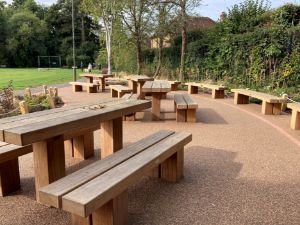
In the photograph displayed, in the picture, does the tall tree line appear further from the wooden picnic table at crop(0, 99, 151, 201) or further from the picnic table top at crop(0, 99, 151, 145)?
the picnic table top at crop(0, 99, 151, 145)

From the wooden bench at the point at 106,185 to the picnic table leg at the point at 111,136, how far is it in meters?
0.38

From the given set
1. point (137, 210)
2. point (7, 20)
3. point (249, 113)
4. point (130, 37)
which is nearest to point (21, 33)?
point (7, 20)

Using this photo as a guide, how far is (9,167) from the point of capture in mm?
3111

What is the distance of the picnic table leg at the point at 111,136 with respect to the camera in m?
3.43

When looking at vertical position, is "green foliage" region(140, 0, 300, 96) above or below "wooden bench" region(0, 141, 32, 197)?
above

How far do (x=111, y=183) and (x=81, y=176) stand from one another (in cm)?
28

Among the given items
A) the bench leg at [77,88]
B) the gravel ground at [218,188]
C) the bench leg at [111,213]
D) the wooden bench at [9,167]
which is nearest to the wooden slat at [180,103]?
the gravel ground at [218,188]

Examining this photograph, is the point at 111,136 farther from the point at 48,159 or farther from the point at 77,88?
the point at 77,88

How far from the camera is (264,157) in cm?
438

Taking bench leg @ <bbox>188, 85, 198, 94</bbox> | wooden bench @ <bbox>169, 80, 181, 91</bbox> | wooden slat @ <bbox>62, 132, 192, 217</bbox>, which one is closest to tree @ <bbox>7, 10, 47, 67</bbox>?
wooden bench @ <bbox>169, 80, 181, 91</bbox>

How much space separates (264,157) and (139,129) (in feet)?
8.05

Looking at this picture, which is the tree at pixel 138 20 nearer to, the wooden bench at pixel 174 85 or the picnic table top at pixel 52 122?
the wooden bench at pixel 174 85

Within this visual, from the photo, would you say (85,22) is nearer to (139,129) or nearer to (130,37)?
(130,37)

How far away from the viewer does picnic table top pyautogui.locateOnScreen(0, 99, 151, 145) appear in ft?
7.34
